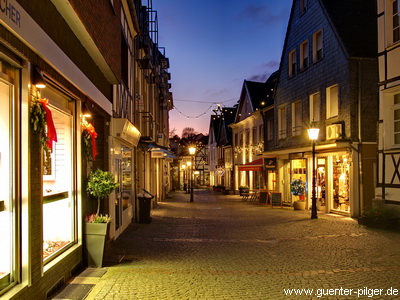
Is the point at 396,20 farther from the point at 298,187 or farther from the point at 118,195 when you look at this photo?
the point at 118,195

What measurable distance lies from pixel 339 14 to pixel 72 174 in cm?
1495

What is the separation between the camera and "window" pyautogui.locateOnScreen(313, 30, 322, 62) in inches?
761

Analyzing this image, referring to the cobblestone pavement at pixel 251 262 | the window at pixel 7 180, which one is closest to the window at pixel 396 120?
the cobblestone pavement at pixel 251 262

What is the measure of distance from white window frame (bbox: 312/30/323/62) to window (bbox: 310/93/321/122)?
5.62ft

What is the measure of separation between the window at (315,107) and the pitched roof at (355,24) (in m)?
3.16

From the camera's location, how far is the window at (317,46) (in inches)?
761

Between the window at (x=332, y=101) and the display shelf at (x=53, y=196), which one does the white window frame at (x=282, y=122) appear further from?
the display shelf at (x=53, y=196)

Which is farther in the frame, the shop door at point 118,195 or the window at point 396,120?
the window at point 396,120

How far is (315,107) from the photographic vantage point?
19.7 m

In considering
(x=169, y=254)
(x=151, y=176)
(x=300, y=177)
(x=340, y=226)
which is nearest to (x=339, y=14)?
(x=300, y=177)

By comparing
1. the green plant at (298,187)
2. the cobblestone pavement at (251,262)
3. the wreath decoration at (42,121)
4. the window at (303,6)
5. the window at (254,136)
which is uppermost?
the window at (303,6)

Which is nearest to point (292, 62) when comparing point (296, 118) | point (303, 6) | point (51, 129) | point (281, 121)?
point (303, 6)

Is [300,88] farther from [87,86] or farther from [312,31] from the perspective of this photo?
[87,86]

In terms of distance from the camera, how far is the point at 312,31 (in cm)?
1972
